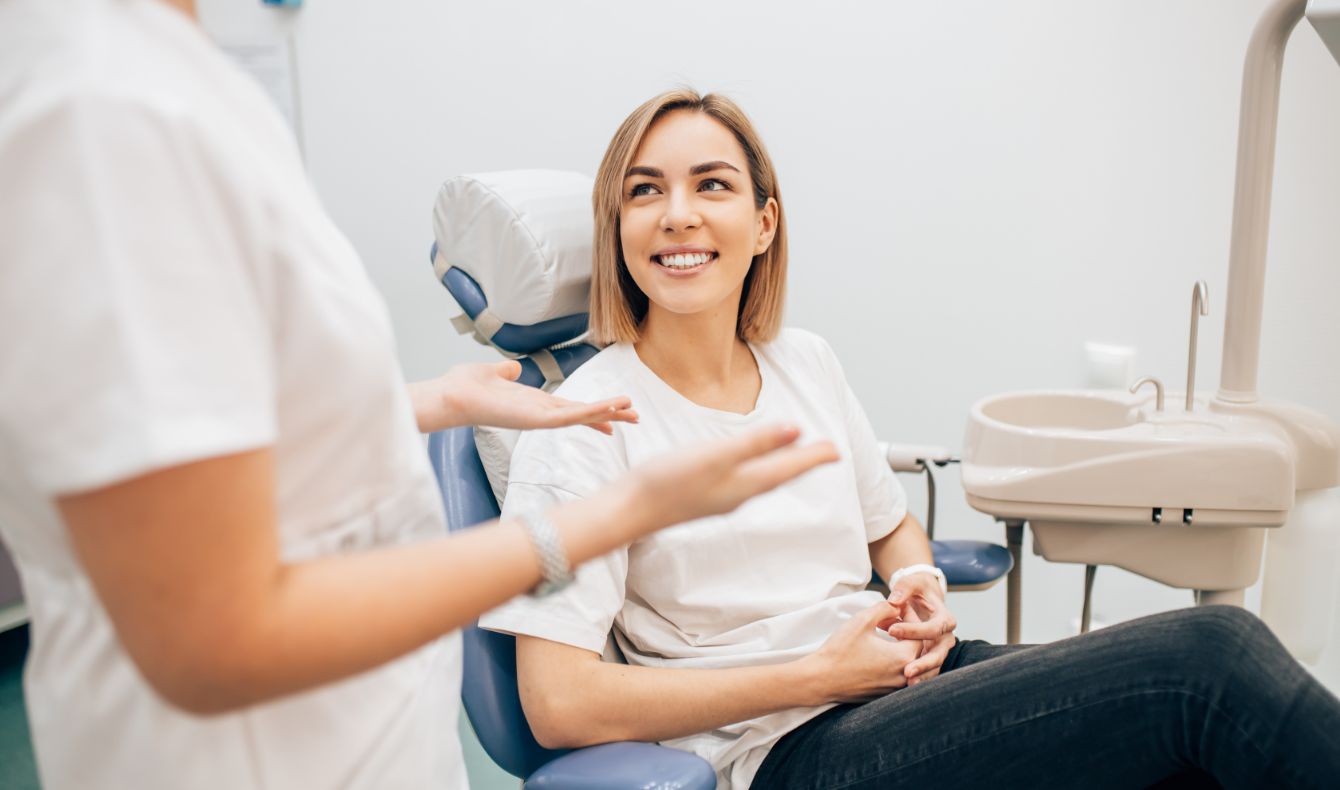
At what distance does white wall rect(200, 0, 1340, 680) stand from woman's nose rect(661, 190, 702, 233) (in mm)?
750

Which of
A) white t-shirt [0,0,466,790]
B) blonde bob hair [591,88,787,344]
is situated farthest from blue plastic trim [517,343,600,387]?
white t-shirt [0,0,466,790]

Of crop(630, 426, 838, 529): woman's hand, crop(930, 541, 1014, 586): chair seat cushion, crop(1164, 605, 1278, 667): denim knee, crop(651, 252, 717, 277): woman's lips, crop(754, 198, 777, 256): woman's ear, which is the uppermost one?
crop(754, 198, 777, 256): woman's ear

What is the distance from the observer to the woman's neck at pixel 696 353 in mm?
1333

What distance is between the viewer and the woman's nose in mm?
1268

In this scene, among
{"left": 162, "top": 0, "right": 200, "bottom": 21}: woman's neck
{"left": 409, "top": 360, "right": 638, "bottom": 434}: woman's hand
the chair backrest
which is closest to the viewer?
{"left": 162, "top": 0, "right": 200, "bottom": 21}: woman's neck

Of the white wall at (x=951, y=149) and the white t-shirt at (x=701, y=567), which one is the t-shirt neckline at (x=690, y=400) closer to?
the white t-shirt at (x=701, y=567)

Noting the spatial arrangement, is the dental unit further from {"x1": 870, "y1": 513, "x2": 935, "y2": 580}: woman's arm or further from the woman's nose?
the woman's nose

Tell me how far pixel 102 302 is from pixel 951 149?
1.75 m

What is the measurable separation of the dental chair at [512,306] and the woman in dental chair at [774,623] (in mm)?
64

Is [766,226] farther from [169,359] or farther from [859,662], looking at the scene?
[169,359]

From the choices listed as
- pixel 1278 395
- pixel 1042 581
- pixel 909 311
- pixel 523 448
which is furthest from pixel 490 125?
pixel 1278 395

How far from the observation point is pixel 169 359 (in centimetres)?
42

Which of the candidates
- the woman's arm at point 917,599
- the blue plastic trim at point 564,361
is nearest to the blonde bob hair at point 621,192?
the blue plastic trim at point 564,361

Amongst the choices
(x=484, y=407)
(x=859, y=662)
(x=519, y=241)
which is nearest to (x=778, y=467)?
(x=484, y=407)
